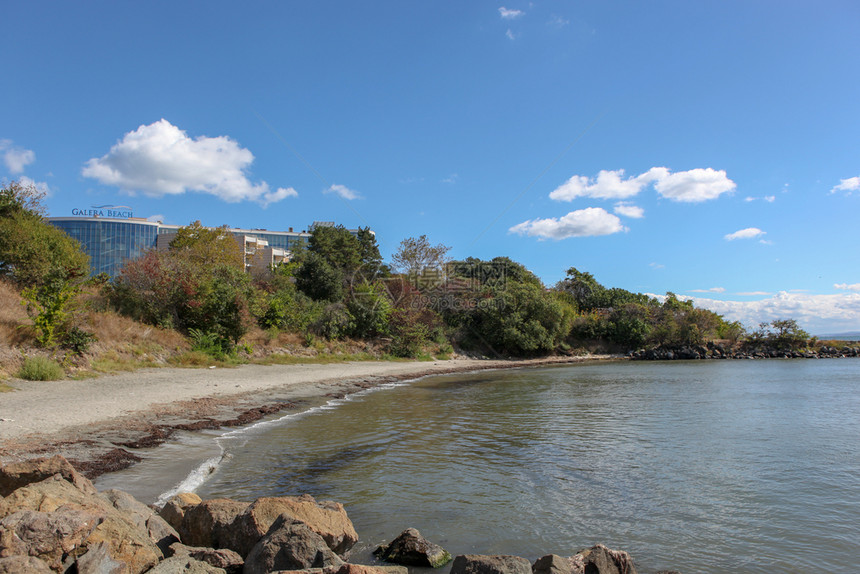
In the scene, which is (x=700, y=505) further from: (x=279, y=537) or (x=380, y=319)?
(x=380, y=319)

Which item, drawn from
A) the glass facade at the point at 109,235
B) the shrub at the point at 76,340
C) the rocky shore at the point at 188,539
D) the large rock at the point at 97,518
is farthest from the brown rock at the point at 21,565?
the glass facade at the point at 109,235

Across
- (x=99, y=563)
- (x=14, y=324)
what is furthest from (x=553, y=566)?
(x=14, y=324)

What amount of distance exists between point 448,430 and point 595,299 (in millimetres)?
56989

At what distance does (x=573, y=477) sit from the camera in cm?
893

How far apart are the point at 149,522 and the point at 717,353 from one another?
67.7 m

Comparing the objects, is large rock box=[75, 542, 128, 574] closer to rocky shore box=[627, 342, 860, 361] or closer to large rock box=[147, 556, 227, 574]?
large rock box=[147, 556, 227, 574]

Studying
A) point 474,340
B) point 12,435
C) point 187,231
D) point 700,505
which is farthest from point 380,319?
point 700,505

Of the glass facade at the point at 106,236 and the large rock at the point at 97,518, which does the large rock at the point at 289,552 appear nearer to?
the large rock at the point at 97,518

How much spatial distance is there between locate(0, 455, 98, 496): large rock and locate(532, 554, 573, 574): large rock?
17.0ft

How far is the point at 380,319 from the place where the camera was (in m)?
40.4

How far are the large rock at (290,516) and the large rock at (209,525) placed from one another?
2.7 inches

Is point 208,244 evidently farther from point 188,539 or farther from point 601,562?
point 601,562

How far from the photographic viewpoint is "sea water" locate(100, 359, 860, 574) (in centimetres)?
623

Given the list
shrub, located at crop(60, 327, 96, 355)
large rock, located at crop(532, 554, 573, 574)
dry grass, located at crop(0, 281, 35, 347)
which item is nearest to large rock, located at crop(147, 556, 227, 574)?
large rock, located at crop(532, 554, 573, 574)
